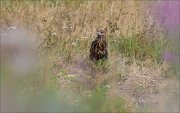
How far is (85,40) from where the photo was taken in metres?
6.27

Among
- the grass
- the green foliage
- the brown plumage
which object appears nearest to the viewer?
the grass

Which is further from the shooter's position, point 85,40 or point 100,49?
point 85,40

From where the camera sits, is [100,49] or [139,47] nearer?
[100,49]

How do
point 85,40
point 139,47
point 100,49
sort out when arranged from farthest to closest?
point 85,40, point 139,47, point 100,49

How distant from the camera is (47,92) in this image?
341 centimetres

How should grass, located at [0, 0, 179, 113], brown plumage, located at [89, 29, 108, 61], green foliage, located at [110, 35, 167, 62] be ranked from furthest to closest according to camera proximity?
green foliage, located at [110, 35, 167, 62] < brown plumage, located at [89, 29, 108, 61] < grass, located at [0, 0, 179, 113]

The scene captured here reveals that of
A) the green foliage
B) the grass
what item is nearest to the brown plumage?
the grass

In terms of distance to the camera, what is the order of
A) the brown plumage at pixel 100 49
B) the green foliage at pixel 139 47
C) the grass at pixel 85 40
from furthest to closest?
the green foliage at pixel 139 47
the brown plumage at pixel 100 49
the grass at pixel 85 40

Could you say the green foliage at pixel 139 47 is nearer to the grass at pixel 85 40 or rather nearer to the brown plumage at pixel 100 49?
the grass at pixel 85 40

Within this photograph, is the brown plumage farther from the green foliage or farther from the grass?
the green foliage

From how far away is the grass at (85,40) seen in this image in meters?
4.24

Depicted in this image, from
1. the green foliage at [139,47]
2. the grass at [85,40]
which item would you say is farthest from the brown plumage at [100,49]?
the green foliage at [139,47]

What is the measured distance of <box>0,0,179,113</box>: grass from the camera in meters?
4.24

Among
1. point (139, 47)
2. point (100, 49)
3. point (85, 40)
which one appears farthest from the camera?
point (85, 40)
